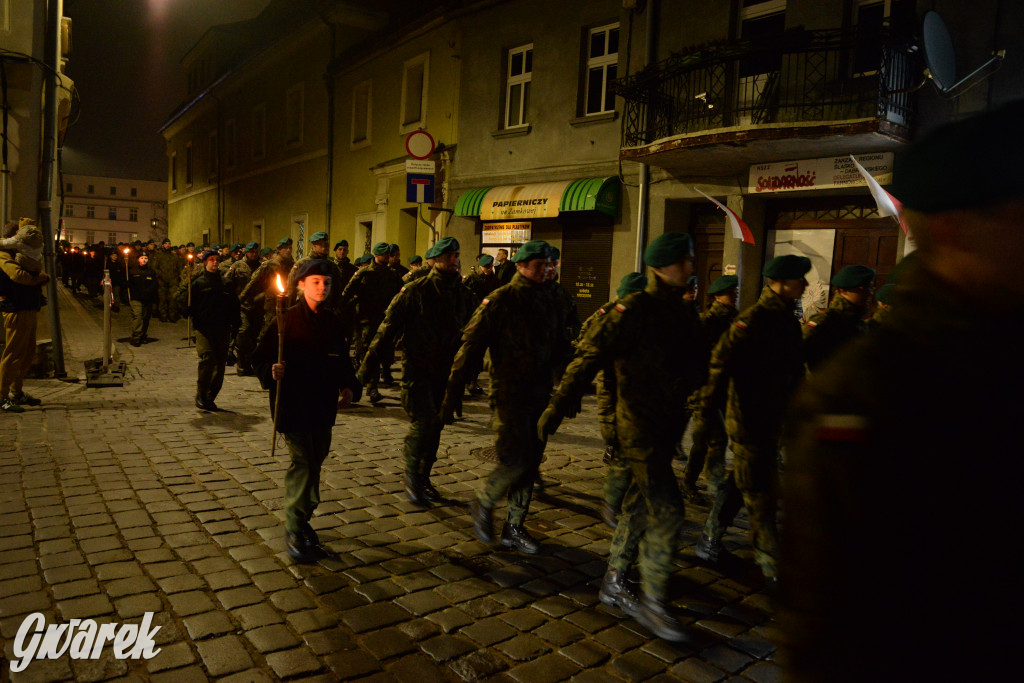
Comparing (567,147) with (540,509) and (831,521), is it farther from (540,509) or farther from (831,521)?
(831,521)

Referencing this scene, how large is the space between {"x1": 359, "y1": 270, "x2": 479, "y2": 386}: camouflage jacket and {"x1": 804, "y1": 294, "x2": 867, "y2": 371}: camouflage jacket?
9.03 feet

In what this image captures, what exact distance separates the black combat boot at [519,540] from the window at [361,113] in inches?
762

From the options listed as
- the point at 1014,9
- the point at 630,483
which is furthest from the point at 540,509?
the point at 1014,9

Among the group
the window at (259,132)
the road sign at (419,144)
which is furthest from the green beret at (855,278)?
the window at (259,132)

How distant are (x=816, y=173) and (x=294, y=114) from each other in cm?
2121

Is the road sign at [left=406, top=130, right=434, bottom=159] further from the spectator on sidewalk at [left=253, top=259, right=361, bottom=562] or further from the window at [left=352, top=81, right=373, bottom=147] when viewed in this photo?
the spectator on sidewalk at [left=253, top=259, right=361, bottom=562]

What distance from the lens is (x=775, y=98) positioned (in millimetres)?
12117

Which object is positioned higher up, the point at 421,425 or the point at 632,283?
the point at 632,283

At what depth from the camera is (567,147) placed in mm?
15703

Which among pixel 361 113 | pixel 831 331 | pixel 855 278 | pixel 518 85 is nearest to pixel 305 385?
pixel 831 331

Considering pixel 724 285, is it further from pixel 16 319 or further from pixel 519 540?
pixel 16 319

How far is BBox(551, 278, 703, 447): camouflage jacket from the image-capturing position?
373 cm

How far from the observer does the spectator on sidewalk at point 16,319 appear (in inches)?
335

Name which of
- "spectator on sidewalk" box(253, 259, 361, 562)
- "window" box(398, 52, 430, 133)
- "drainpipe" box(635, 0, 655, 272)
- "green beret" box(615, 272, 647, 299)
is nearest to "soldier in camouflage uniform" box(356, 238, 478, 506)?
"spectator on sidewalk" box(253, 259, 361, 562)
